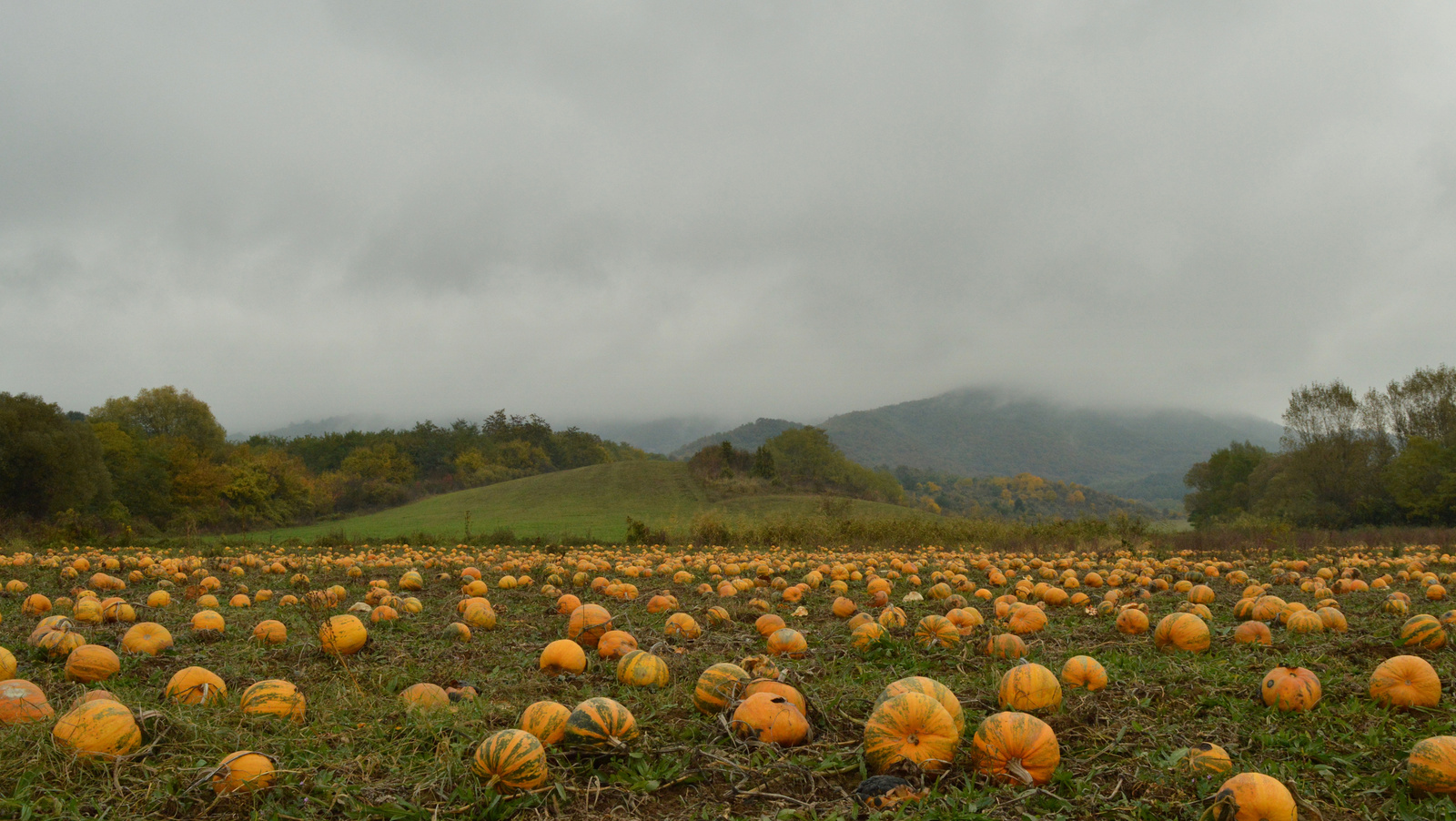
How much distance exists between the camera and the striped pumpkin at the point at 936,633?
5.91 meters

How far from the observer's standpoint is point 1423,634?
5.43m

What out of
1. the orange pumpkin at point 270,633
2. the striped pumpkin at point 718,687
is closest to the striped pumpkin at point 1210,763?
the striped pumpkin at point 718,687

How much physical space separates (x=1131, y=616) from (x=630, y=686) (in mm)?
4767

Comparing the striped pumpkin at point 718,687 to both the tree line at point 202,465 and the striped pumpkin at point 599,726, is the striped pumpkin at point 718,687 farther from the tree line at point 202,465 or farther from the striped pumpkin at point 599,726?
the tree line at point 202,465

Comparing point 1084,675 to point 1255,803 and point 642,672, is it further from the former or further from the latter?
point 642,672

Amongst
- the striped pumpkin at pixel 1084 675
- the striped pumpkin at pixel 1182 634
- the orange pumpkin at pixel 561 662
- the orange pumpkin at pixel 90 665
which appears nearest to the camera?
the striped pumpkin at pixel 1084 675

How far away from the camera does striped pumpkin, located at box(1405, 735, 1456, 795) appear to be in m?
2.97

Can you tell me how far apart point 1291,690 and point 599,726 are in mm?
4007

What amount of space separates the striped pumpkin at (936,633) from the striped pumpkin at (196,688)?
507 centimetres

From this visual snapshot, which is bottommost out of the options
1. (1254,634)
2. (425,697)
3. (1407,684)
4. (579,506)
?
(579,506)

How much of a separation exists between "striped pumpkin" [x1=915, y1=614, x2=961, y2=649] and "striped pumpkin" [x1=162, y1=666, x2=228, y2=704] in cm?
507

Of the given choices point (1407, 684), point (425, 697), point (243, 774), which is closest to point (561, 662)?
point (425, 697)

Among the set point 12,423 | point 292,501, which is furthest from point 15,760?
point 292,501

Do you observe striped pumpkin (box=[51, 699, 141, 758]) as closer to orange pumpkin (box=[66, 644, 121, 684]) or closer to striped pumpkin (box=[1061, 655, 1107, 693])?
orange pumpkin (box=[66, 644, 121, 684])
